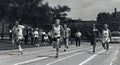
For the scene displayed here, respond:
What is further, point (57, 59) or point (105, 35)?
point (105, 35)

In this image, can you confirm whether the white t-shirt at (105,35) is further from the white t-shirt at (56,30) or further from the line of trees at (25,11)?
the line of trees at (25,11)

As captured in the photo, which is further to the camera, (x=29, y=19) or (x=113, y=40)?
(x=113, y=40)

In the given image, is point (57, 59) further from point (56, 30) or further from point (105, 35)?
point (105, 35)

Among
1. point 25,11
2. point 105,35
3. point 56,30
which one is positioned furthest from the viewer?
point 25,11

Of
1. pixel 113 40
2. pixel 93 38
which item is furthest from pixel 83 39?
pixel 93 38

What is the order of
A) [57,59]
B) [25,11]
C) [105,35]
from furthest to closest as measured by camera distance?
[25,11] < [105,35] < [57,59]

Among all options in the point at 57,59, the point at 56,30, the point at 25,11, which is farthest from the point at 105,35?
the point at 25,11

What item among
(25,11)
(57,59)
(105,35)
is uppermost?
(25,11)

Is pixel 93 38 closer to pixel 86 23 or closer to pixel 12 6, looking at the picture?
pixel 12 6

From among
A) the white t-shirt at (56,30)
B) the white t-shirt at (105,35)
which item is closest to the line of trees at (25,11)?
the white t-shirt at (105,35)

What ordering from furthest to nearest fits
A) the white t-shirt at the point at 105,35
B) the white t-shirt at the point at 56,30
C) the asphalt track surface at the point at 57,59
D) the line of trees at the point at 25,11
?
1. the line of trees at the point at 25,11
2. the white t-shirt at the point at 105,35
3. the white t-shirt at the point at 56,30
4. the asphalt track surface at the point at 57,59

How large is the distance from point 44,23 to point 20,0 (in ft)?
17.7

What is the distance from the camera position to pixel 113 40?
66438 millimetres

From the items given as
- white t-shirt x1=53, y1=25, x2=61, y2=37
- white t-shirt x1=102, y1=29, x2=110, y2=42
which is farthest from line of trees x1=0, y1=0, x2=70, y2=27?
white t-shirt x1=53, y1=25, x2=61, y2=37
